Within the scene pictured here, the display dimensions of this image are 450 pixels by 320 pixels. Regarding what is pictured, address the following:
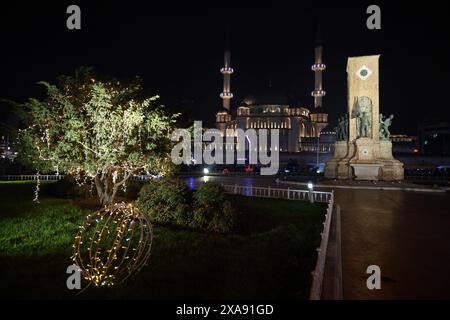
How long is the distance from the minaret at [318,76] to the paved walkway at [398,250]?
8866cm

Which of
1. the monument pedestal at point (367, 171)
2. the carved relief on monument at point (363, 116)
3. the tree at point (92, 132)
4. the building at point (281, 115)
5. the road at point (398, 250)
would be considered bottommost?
the road at point (398, 250)

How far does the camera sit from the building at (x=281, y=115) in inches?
4031

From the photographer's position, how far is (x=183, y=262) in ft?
27.1

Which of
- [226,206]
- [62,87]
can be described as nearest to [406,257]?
[226,206]

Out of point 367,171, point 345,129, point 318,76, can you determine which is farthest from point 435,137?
point 367,171

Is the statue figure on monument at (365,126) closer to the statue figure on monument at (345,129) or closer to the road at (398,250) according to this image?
the statue figure on monument at (345,129)

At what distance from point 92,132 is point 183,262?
1003 centimetres

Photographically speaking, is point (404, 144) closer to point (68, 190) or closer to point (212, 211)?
point (68, 190)

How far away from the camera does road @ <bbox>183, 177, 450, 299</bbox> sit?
20.8ft

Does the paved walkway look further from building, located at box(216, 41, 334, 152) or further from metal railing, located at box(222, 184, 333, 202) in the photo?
building, located at box(216, 41, 334, 152)

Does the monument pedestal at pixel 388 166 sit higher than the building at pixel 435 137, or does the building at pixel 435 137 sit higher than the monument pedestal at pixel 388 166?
the building at pixel 435 137

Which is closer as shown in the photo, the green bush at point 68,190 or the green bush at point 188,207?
the green bush at point 188,207

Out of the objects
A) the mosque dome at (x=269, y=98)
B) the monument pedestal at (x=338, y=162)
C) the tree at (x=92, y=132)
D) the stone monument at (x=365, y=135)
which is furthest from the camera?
the mosque dome at (x=269, y=98)

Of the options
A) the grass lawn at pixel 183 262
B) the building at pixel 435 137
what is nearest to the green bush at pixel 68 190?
the grass lawn at pixel 183 262
